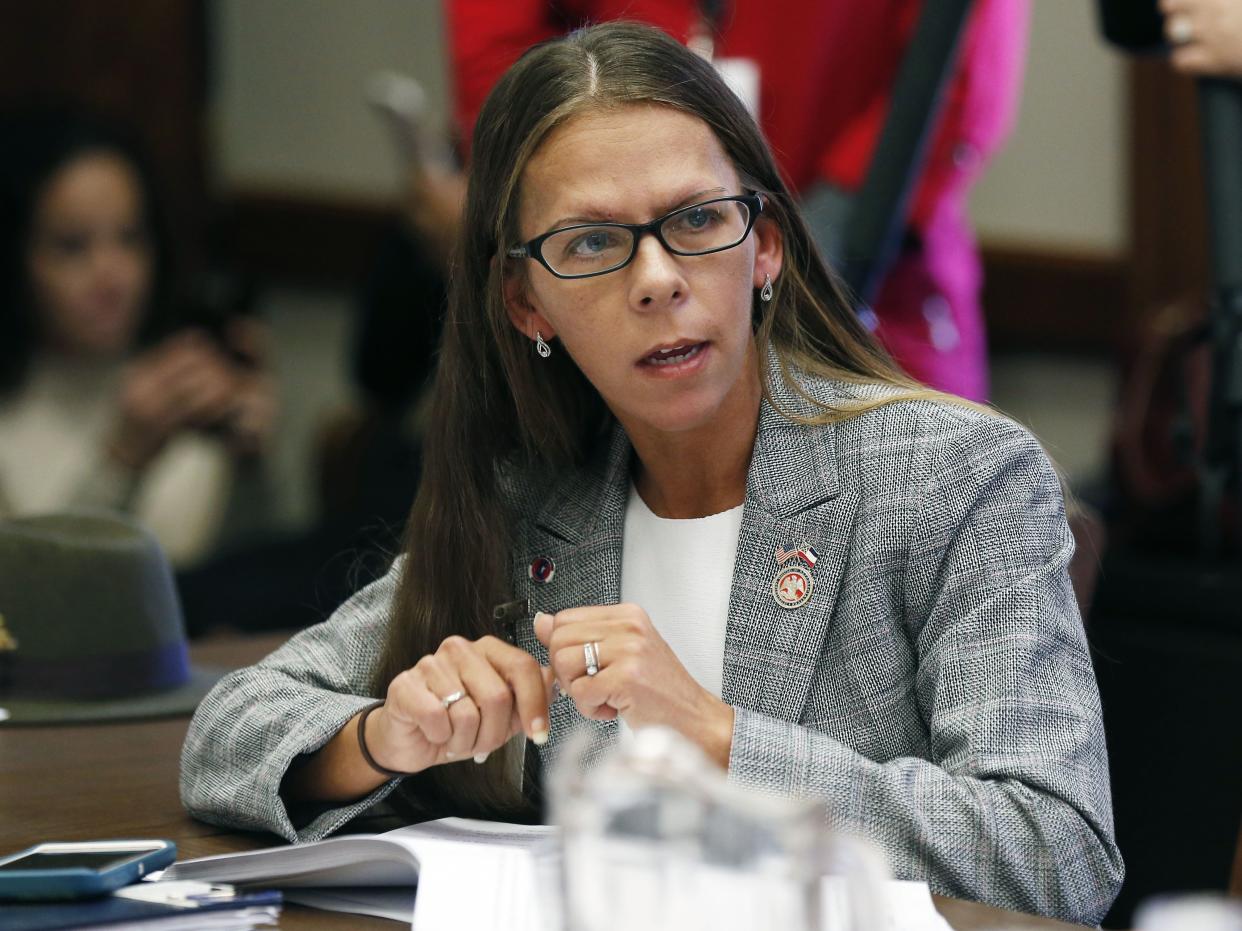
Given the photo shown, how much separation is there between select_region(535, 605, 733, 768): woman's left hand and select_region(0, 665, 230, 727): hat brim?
736 millimetres

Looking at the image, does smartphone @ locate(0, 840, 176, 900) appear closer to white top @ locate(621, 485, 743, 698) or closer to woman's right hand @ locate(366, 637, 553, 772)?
woman's right hand @ locate(366, 637, 553, 772)

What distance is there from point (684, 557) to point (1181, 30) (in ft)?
2.68

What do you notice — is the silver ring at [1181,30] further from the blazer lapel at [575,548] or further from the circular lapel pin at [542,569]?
the circular lapel pin at [542,569]

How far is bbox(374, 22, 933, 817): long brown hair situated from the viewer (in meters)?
1.46

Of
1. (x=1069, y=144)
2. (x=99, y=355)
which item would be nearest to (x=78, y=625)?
(x=99, y=355)

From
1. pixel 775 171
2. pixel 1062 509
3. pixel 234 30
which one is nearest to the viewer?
pixel 1062 509

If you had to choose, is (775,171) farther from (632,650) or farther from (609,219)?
(632,650)

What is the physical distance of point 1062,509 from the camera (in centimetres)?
136

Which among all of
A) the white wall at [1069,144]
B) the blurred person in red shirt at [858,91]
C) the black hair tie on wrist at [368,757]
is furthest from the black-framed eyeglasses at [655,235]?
the white wall at [1069,144]

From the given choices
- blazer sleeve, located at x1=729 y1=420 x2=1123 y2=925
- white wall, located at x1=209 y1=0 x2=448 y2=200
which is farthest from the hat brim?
white wall, located at x1=209 y1=0 x2=448 y2=200

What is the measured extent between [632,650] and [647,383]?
0.31 meters

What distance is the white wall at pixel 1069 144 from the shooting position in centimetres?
388

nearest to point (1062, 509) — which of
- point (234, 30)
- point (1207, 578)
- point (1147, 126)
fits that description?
point (1207, 578)

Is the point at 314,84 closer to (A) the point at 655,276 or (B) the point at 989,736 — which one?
(A) the point at 655,276
